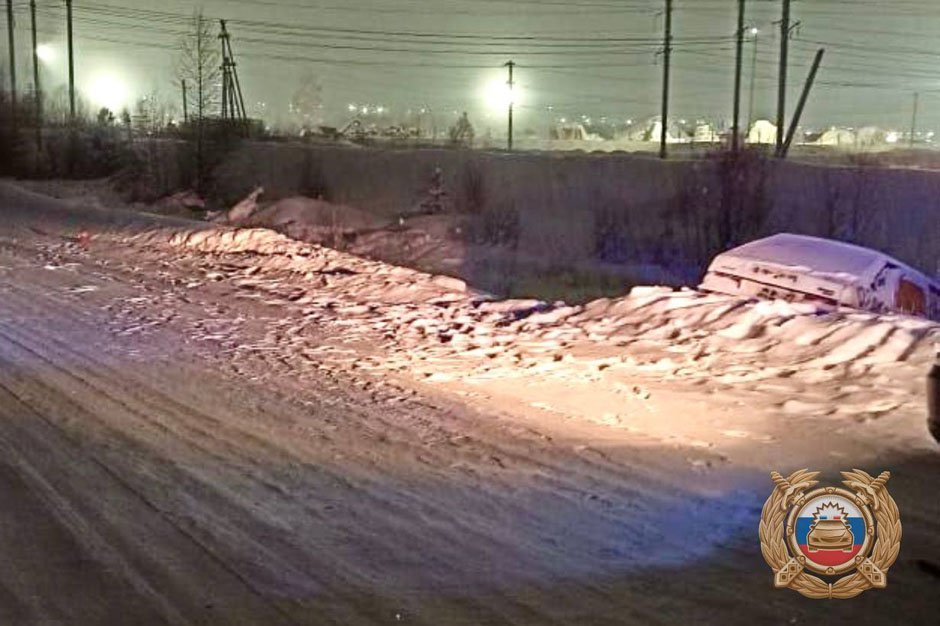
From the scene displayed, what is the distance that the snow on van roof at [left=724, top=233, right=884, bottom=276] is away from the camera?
13.6 metres

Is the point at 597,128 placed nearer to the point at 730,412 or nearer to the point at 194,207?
the point at 194,207

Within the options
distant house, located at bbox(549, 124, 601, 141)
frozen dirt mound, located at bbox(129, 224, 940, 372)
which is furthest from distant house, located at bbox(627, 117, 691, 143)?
frozen dirt mound, located at bbox(129, 224, 940, 372)

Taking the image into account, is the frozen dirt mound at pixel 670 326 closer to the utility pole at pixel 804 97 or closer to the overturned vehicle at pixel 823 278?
the overturned vehicle at pixel 823 278

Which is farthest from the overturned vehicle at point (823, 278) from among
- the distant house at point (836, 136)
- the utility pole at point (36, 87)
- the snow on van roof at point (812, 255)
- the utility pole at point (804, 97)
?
the distant house at point (836, 136)

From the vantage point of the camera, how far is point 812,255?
1395 centimetres

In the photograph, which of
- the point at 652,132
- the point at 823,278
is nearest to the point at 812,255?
the point at 823,278

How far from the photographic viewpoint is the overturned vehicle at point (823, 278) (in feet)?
42.9

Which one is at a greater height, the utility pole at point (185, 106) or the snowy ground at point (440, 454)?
the utility pole at point (185, 106)

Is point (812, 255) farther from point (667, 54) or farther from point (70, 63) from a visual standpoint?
point (70, 63)

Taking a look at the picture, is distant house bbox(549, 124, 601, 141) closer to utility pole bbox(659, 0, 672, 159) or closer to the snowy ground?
utility pole bbox(659, 0, 672, 159)

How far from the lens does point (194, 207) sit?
41250 mm

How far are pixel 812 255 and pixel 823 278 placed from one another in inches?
32.5

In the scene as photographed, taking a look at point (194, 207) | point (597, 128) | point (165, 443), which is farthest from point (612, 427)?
point (597, 128)

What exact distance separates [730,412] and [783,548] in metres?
3.48
